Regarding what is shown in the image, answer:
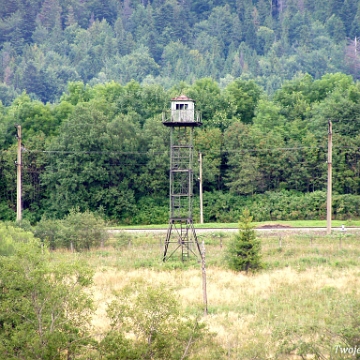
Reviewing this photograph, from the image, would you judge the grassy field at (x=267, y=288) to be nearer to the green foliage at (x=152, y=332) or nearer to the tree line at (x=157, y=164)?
the green foliage at (x=152, y=332)

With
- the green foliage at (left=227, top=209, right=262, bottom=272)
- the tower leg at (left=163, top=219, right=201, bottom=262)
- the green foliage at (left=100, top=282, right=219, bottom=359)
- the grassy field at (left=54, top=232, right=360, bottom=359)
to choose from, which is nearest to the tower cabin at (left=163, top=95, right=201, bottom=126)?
the tower leg at (left=163, top=219, right=201, bottom=262)

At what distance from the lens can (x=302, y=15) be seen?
176m

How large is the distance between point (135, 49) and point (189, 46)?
1221cm

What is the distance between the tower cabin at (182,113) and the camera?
4491cm

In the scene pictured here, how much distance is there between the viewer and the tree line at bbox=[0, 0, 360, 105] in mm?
149375

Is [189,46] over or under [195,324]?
over

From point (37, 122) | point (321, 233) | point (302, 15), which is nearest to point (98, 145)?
point (37, 122)

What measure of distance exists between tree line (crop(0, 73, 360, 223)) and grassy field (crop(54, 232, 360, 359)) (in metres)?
15.0

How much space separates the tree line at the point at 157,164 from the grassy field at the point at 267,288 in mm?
14982

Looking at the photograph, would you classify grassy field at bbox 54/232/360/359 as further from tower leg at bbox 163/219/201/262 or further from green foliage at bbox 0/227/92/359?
green foliage at bbox 0/227/92/359

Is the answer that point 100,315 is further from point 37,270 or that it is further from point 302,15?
point 302,15

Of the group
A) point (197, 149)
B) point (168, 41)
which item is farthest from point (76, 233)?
point (168, 41)

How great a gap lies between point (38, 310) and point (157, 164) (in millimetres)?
40989

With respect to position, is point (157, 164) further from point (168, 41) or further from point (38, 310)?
point (168, 41)
